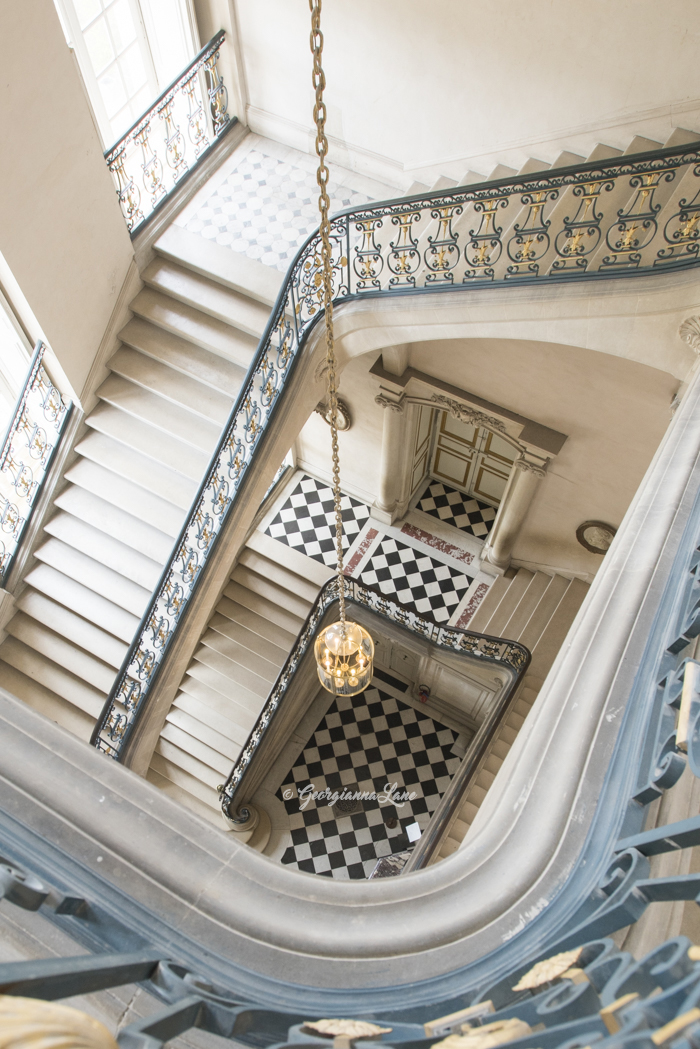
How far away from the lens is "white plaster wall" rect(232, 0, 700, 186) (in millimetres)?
5305

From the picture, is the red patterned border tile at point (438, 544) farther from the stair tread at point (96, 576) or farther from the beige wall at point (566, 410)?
the stair tread at point (96, 576)

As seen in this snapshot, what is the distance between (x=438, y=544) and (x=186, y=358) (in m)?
4.49

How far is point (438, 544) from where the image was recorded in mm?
9477

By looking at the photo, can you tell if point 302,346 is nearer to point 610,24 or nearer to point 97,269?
point 97,269

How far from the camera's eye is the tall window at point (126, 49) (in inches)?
227

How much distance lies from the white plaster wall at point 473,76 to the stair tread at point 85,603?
16.7 feet

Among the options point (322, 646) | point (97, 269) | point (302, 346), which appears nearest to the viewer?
point (322, 646)

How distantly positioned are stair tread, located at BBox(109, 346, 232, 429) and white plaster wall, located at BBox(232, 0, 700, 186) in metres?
2.96

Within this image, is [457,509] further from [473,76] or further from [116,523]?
[473,76]

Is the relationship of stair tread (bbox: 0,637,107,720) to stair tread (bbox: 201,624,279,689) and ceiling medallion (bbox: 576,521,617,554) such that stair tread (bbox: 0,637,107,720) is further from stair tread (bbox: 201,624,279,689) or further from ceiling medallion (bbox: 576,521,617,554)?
ceiling medallion (bbox: 576,521,617,554)

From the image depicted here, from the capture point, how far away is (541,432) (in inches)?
280

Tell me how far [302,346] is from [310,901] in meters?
4.59

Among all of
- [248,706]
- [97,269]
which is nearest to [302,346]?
[97,269]

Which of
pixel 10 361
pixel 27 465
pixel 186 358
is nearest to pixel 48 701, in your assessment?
pixel 27 465
